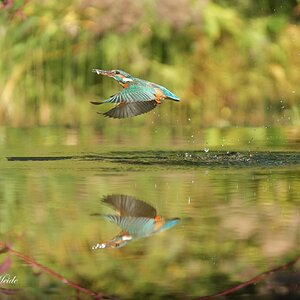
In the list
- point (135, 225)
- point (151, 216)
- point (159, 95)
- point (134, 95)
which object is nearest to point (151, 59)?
point (159, 95)

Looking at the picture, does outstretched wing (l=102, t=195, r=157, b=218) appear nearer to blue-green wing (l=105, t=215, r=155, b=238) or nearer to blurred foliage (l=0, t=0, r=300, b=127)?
blue-green wing (l=105, t=215, r=155, b=238)

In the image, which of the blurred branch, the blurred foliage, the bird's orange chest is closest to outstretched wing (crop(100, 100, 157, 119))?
the bird's orange chest

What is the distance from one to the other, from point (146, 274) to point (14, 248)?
2.67ft

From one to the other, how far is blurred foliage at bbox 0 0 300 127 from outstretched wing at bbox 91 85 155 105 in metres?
4.77

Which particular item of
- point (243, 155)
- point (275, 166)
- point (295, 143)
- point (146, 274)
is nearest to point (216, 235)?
point (146, 274)

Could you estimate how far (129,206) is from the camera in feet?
22.4

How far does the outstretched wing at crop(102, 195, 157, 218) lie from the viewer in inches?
255

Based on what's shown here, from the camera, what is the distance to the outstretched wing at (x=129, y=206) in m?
6.48

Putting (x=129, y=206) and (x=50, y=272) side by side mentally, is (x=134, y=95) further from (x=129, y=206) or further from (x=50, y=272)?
(x=50, y=272)

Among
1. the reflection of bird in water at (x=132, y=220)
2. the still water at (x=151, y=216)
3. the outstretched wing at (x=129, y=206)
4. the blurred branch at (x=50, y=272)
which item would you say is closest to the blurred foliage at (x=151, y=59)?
the still water at (x=151, y=216)

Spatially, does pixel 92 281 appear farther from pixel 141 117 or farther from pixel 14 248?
pixel 141 117

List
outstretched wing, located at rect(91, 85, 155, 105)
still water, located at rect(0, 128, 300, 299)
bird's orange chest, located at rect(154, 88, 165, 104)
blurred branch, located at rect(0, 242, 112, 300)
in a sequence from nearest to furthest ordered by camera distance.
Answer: blurred branch, located at rect(0, 242, 112, 300) < still water, located at rect(0, 128, 300, 299) < outstretched wing, located at rect(91, 85, 155, 105) < bird's orange chest, located at rect(154, 88, 165, 104)

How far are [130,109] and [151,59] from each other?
4.99 m

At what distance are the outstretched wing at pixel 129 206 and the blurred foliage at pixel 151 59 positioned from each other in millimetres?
6851
